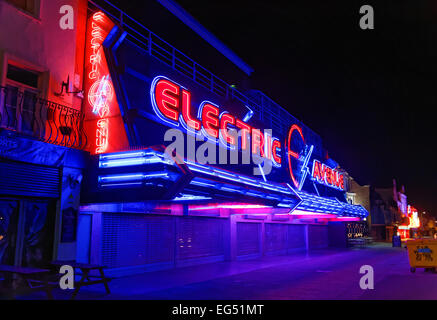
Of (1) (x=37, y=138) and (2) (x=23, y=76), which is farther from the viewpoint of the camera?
(2) (x=23, y=76)

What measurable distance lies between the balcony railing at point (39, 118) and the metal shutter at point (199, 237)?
6125mm

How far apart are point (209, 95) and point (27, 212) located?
30.2ft

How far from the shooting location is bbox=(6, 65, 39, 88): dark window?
9688 mm

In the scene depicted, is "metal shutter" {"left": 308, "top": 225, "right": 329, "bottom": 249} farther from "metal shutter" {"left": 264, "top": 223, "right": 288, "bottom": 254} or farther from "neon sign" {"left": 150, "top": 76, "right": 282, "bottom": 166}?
"neon sign" {"left": 150, "top": 76, "right": 282, "bottom": 166}

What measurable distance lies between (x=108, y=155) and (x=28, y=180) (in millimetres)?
1980

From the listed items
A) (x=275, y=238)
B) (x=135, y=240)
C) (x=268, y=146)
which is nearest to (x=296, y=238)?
(x=275, y=238)

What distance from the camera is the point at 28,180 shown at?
9289 millimetres

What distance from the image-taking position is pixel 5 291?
8289 millimetres

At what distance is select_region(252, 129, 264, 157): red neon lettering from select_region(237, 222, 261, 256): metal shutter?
12.1 feet

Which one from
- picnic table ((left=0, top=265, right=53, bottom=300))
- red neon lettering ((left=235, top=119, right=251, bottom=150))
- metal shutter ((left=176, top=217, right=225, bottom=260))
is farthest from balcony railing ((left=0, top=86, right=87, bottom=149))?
red neon lettering ((left=235, top=119, right=251, bottom=150))

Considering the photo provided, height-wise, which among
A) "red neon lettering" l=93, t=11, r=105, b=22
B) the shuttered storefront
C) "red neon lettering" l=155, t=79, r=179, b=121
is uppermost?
"red neon lettering" l=93, t=11, r=105, b=22

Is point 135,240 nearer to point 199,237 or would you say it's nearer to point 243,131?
point 199,237

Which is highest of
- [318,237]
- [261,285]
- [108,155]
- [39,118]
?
[39,118]
